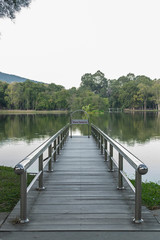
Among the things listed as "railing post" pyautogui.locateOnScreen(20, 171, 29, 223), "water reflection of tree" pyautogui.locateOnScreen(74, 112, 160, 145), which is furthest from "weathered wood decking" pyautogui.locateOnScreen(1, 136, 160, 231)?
"water reflection of tree" pyautogui.locateOnScreen(74, 112, 160, 145)

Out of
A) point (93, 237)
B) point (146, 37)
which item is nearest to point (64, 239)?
point (93, 237)

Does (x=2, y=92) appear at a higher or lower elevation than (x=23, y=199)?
higher

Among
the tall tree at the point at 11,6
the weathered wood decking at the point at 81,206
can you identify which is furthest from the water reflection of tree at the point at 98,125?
the weathered wood decking at the point at 81,206

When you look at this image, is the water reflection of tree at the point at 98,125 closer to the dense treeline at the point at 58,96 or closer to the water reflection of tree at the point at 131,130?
the water reflection of tree at the point at 131,130

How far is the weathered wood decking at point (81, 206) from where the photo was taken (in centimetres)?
314

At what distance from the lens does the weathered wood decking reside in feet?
10.3

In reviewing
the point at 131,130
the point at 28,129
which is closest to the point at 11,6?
the point at 28,129

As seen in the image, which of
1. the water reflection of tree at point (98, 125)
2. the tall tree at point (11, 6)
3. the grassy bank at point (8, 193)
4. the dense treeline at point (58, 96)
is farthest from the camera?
the dense treeline at point (58, 96)

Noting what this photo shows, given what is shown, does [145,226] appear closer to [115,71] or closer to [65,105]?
[65,105]

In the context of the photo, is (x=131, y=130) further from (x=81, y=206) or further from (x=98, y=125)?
(x=81, y=206)

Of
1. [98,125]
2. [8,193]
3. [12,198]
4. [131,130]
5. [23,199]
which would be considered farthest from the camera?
[98,125]

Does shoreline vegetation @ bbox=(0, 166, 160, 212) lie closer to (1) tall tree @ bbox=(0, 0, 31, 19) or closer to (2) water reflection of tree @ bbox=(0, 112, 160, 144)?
(1) tall tree @ bbox=(0, 0, 31, 19)

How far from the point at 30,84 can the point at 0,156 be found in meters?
90.8

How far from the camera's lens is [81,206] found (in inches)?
151
